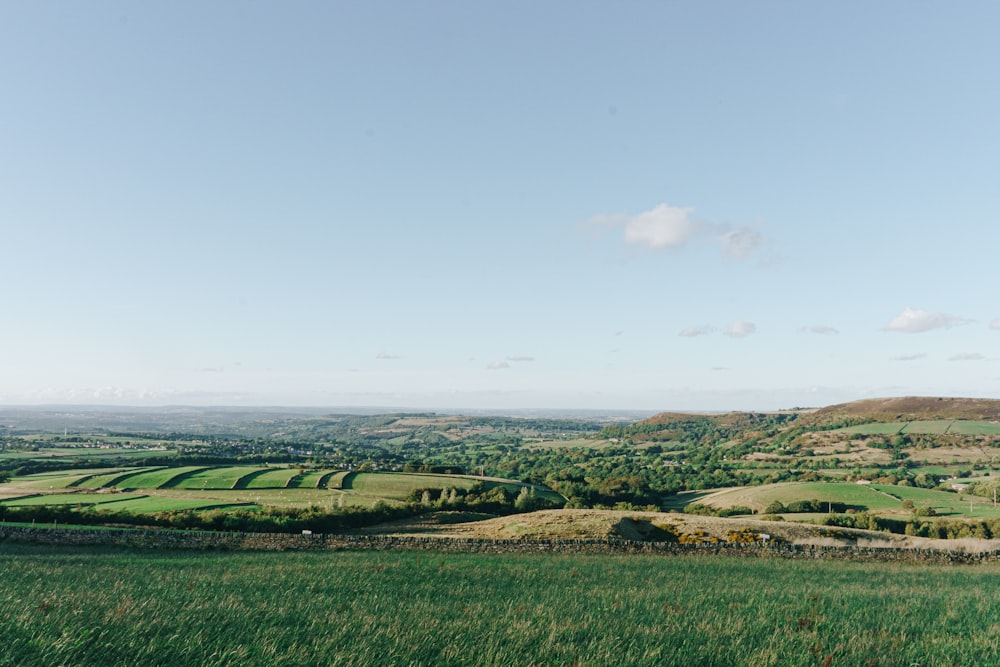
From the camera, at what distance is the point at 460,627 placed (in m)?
9.00

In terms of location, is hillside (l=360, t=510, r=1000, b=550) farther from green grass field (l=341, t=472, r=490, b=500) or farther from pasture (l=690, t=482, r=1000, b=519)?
green grass field (l=341, t=472, r=490, b=500)

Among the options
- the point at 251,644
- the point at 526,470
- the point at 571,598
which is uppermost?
the point at 251,644

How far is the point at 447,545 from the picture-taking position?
3694cm

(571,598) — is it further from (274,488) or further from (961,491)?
(961,491)

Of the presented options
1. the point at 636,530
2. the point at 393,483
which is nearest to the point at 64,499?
the point at 393,483

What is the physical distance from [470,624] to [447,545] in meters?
29.2

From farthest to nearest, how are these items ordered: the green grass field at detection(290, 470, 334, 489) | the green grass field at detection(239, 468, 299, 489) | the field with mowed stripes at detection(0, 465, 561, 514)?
the green grass field at detection(290, 470, 334, 489) < the green grass field at detection(239, 468, 299, 489) < the field with mowed stripes at detection(0, 465, 561, 514)

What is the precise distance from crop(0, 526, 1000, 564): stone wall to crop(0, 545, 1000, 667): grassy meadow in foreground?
714 inches

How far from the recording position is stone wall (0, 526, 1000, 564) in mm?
35688

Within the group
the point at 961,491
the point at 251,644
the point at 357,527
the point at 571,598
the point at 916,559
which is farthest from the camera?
the point at 961,491

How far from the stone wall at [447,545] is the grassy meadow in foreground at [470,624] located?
1814cm

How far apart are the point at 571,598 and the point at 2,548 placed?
3722 centimetres

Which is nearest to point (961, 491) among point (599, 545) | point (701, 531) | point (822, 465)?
point (822, 465)

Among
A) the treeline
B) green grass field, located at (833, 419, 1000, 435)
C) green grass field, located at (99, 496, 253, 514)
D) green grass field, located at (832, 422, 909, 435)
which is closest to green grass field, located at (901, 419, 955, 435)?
green grass field, located at (833, 419, 1000, 435)
